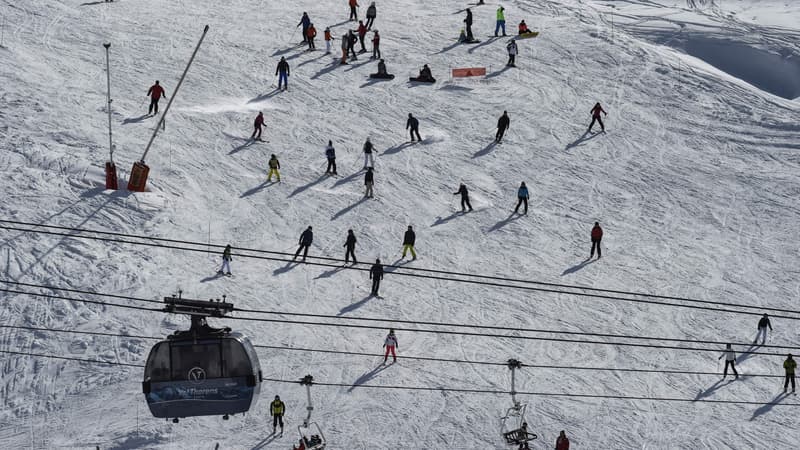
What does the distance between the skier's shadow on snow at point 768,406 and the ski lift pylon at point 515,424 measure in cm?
601

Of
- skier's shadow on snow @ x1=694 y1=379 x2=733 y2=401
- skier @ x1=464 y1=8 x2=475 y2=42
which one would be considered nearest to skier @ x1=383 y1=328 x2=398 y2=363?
skier's shadow on snow @ x1=694 y1=379 x2=733 y2=401

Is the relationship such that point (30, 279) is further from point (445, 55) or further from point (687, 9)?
point (687, 9)

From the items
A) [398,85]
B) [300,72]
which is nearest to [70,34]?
[300,72]

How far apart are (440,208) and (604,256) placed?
5.60m

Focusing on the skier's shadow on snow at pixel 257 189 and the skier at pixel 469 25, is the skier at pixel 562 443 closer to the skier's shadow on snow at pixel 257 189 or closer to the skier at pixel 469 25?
the skier's shadow on snow at pixel 257 189

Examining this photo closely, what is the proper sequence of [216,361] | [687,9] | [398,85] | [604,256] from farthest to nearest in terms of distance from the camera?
[687,9] < [398,85] < [604,256] < [216,361]

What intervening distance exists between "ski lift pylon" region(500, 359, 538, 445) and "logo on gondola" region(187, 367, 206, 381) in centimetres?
656

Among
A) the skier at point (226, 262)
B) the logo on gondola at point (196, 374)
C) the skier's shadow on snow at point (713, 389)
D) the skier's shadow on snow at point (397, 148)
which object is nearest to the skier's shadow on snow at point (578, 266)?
the skier's shadow on snow at point (713, 389)

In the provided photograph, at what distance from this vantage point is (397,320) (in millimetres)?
39906

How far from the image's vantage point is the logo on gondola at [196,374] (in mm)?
29562

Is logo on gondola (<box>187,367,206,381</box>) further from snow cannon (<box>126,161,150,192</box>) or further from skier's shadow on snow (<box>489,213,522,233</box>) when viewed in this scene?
skier's shadow on snow (<box>489,213,522,233</box>)

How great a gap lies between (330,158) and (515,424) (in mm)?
14901

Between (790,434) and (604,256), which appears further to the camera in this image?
(604,256)

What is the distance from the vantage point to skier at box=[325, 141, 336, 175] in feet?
156
